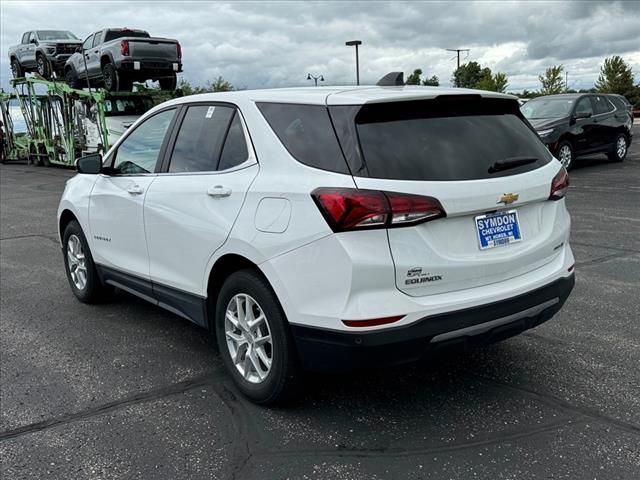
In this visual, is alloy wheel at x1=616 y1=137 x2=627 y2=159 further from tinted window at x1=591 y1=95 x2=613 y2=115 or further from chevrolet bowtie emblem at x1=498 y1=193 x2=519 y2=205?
chevrolet bowtie emblem at x1=498 y1=193 x2=519 y2=205

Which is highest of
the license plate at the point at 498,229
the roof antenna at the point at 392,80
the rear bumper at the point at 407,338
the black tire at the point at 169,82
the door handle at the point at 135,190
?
the black tire at the point at 169,82

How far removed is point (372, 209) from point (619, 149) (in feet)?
52.5

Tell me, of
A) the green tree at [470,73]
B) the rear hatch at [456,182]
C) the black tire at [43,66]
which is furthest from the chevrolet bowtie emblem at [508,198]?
the green tree at [470,73]

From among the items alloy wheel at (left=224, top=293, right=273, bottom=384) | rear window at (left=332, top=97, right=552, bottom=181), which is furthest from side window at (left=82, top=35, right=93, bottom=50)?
rear window at (left=332, top=97, right=552, bottom=181)

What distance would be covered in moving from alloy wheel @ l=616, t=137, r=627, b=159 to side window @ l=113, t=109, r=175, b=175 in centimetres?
1500

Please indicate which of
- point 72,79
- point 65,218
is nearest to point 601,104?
point 65,218

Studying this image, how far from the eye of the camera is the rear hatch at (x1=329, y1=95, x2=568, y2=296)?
2924mm

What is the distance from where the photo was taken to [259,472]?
288 centimetres

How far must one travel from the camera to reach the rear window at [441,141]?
2.99m

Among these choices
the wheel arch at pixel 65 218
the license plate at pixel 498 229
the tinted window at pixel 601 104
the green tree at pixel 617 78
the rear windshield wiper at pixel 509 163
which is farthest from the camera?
the green tree at pixel 617 78

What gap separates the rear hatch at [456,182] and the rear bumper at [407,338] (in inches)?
5.9

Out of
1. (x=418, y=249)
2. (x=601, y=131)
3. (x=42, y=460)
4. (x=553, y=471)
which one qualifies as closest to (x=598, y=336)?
(x=553, y=471)

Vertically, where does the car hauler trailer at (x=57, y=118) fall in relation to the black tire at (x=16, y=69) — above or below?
below

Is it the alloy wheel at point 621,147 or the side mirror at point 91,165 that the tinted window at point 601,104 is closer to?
the alloy wheel at point 621,147
